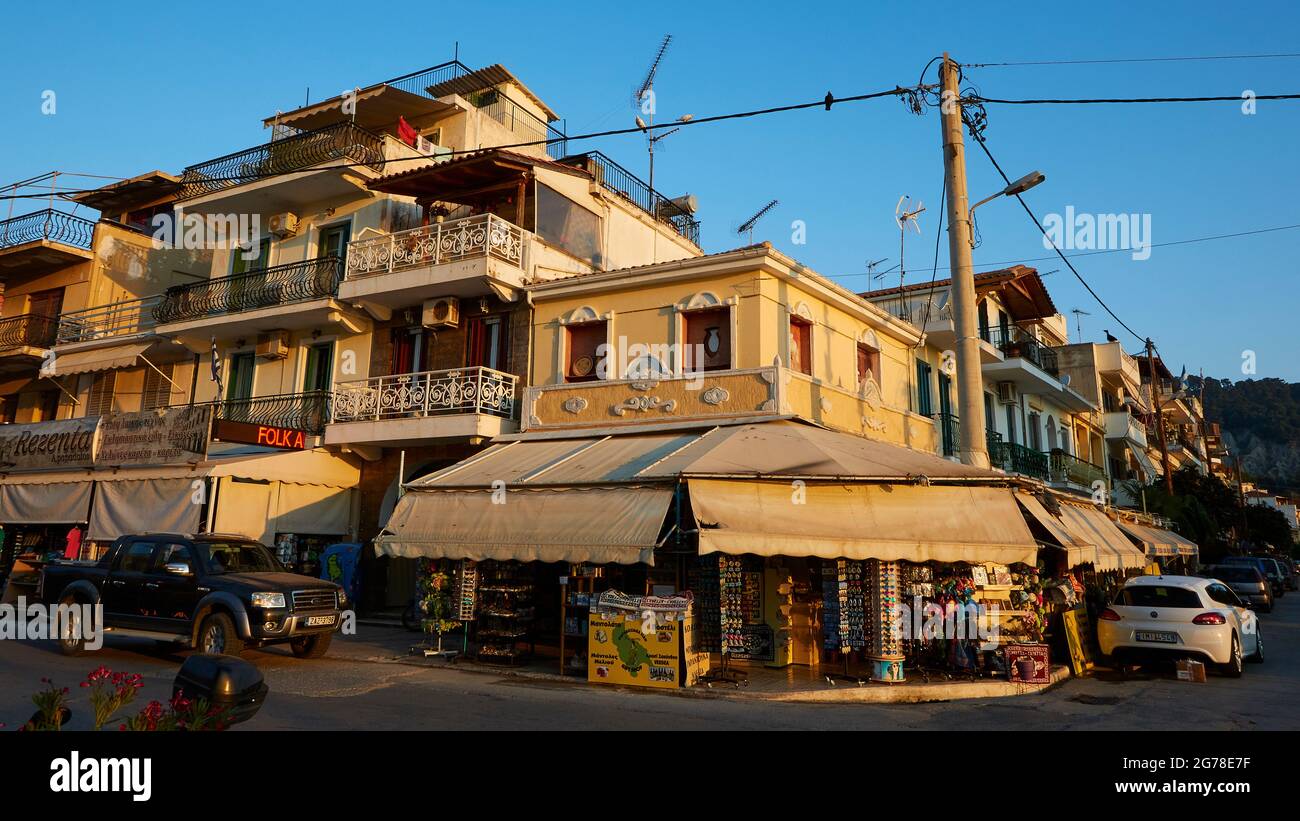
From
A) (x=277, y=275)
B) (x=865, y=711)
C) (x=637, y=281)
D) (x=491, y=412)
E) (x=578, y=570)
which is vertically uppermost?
(x=277, y=275)

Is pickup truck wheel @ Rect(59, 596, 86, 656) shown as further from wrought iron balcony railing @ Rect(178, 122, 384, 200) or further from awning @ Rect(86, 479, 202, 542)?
wrought iron balcony railing @ Rect(178, 122, 384, 200)

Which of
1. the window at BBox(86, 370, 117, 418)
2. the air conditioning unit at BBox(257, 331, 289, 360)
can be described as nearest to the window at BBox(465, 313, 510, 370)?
the air conditioning unit at BBox(257, 331, 289, 360)

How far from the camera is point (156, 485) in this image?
59.0 feet

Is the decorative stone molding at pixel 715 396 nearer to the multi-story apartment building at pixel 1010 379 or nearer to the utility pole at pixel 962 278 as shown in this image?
the utility pole at pixel 962 278

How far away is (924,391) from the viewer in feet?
66.5

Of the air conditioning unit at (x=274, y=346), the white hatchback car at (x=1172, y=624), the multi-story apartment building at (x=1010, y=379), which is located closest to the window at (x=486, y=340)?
the air conditioning unit at (x=274, y=346)

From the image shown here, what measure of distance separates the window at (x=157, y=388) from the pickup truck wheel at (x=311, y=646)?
43.6 ft

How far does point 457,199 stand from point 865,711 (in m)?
14.3

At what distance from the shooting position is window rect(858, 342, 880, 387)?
17.3m

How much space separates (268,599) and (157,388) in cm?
1539

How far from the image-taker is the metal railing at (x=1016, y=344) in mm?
24656

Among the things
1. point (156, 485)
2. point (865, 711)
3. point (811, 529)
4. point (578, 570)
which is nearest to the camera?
point (865, 711)
